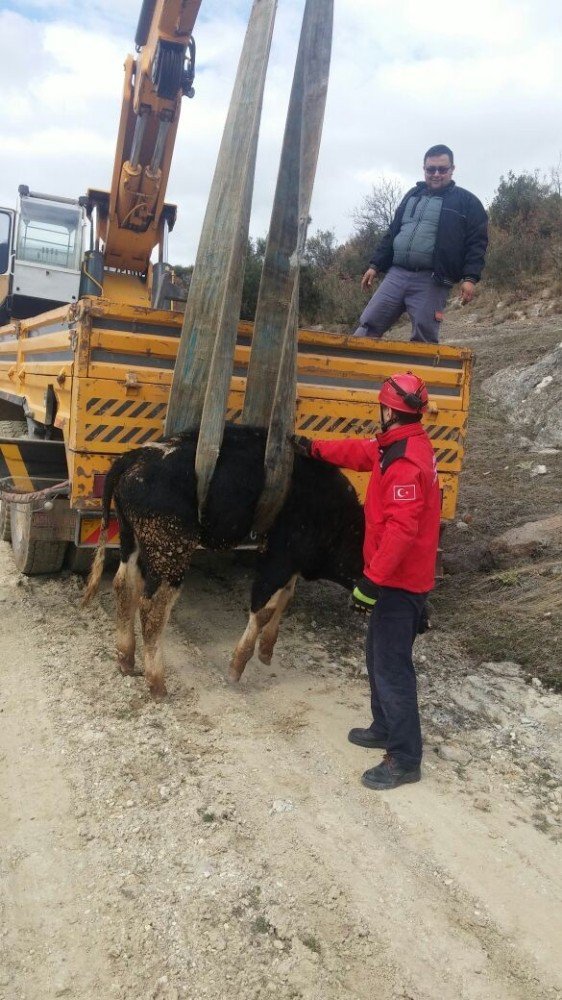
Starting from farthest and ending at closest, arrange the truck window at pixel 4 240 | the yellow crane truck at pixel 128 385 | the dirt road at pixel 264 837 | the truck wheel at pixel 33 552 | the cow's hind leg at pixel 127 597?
the truck window at pixel 4 240 → the truck wheel at pixel 33 552 → the yellow crane truck at pixel 128 385 → the cow's hind leg at pixel 127 597 → the dirt road at pixel 264 837

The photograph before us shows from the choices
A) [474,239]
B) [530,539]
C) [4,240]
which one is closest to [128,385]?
[474,239]

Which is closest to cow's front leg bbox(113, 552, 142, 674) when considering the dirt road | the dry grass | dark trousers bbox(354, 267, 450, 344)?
the dirt road

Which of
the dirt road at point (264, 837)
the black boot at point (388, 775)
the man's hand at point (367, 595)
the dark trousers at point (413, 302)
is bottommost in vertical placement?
the dirt road at point (264, 837)

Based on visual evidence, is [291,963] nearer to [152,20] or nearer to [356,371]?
[356,371]

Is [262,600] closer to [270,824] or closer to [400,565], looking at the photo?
[400,565]

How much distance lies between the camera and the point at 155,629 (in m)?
4.50

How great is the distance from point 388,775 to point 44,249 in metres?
Answer: 9.71

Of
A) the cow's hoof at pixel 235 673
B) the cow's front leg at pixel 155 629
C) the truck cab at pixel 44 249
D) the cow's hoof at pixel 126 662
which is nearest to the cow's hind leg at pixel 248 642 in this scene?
the cow's hoof at pixel 235 673

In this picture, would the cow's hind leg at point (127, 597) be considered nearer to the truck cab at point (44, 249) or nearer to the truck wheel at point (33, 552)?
the truck wheel at point (33, 552)

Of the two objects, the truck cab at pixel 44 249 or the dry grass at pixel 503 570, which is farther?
the truck cab at pixel 44 249

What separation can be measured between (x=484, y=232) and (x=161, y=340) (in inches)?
112

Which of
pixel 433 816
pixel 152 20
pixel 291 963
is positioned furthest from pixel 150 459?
pixel 152 20

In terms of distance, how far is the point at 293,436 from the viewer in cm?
479

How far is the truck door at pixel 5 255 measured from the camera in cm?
1089
